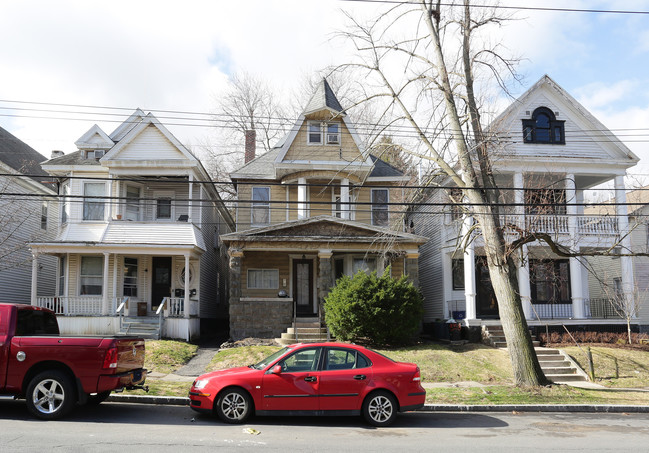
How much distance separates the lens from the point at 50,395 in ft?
30.3

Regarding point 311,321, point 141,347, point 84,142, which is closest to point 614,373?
point 311,321

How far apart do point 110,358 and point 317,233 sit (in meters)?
12.7

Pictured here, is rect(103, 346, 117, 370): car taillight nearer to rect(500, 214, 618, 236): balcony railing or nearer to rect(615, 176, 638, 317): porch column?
rect(500, 214, 618, 236): balcony railing

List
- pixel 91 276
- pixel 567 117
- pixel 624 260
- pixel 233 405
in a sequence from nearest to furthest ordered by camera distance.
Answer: pixel 233 405, pixel 624 260, pixel 91 276, pixel 567 117

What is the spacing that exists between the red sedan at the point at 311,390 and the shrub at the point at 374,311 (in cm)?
834

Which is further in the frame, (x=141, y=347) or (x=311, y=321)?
(x=311, y=321)

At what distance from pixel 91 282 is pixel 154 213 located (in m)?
3.95

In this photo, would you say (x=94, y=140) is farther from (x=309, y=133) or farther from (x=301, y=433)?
(x=301, y=433)

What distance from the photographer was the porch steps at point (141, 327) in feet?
67.8

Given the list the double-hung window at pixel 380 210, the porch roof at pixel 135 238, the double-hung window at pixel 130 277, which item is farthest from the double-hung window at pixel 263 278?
the double-hung window at pixel 380 210

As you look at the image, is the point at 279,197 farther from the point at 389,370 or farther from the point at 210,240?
the point at 389,370

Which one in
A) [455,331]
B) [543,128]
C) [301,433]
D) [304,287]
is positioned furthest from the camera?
[304,287]

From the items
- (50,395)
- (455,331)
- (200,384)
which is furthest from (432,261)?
(50,395)

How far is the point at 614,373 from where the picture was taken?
17.2 m
